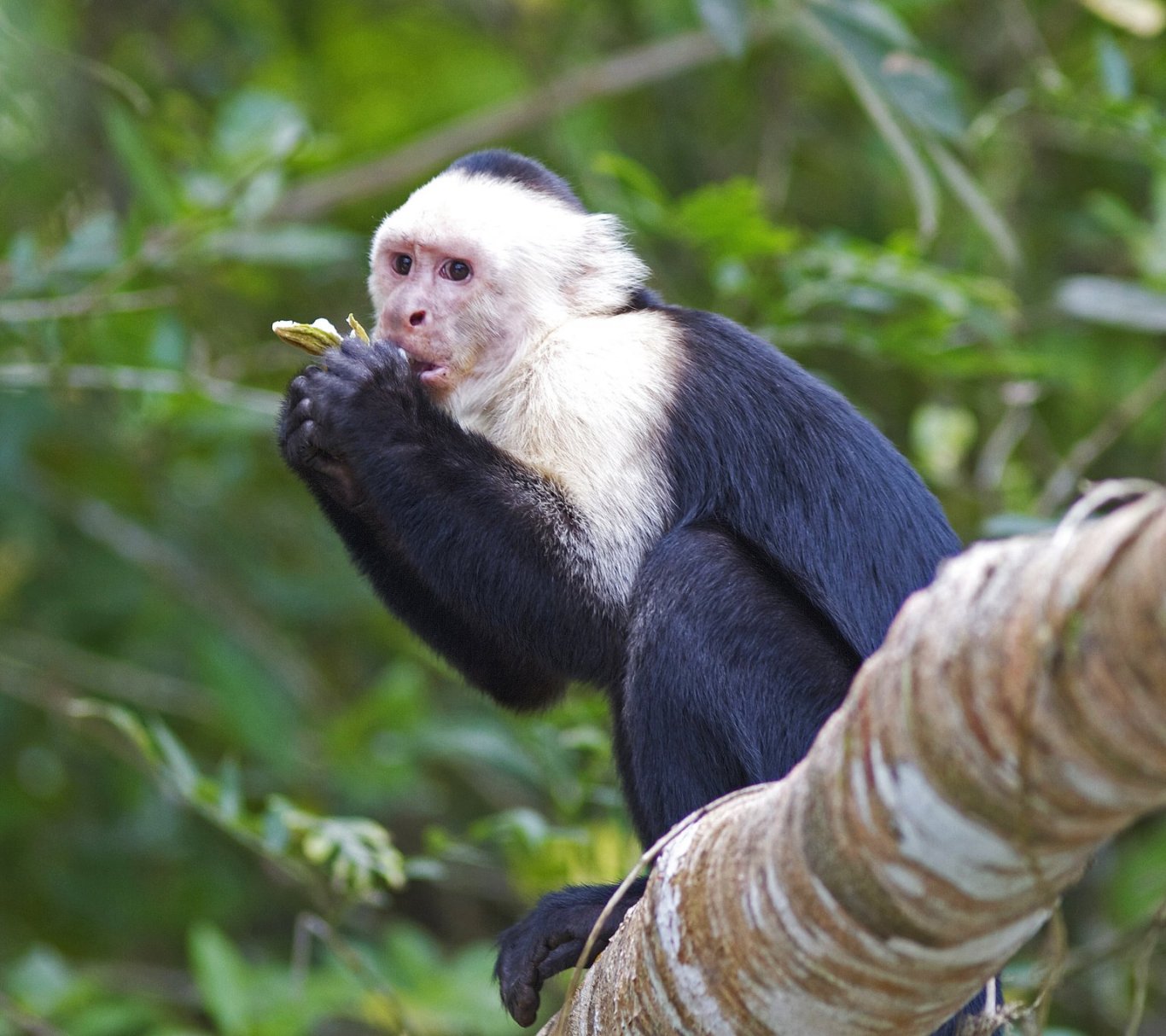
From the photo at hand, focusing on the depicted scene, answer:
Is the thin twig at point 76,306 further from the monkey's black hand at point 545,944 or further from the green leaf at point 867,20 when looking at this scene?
the monkey's black hand at point 545,944

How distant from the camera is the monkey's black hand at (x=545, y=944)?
3387mm

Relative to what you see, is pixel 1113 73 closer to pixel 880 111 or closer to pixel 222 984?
pixel 880 111

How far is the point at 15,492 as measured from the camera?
6.26 m

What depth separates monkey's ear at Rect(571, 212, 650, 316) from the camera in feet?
13.6

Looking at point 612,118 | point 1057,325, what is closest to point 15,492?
point 612,118

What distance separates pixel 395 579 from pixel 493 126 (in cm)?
324

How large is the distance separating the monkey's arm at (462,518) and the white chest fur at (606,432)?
0.07 m

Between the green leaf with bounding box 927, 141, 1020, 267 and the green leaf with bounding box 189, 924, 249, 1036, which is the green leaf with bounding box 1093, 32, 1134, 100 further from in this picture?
the green leaf with bounding box 189, 924, 249, 1036

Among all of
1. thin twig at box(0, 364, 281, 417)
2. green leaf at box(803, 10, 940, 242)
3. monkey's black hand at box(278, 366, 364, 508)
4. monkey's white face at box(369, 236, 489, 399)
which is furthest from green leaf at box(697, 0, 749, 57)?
thin twig at box(0, 364, 281, 417)

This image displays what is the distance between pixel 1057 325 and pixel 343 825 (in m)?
4.34

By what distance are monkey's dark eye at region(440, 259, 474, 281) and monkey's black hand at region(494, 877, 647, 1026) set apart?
64.1 inches

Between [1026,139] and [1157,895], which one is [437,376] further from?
[1026,139]

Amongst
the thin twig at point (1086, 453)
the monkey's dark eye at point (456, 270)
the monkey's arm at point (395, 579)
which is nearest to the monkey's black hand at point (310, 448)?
the monkey's arm at point (395, 579)

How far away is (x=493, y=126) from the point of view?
6523 millimetres
